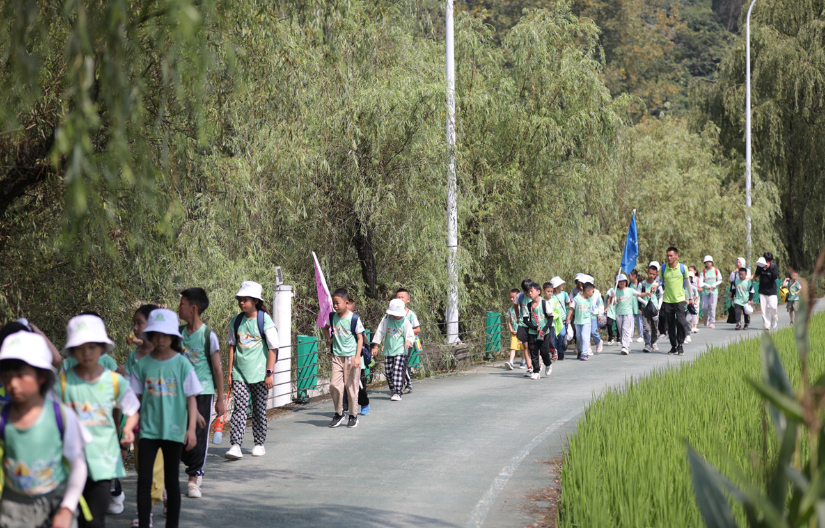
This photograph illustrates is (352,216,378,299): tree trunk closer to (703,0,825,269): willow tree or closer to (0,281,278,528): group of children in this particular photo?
(0,281,278,528): group of children

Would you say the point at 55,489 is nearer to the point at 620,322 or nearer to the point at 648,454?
the point at 648,454

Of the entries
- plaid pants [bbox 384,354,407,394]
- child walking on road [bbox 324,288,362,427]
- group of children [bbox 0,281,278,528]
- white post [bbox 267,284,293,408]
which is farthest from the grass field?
white post [bbox 267,284,293,408]

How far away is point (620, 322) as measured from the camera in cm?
2194

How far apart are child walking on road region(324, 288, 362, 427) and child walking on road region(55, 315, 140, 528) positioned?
5676 mm

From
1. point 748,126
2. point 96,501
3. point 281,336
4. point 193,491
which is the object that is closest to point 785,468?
point 96,501

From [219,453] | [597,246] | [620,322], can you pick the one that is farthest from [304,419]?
[597,246]

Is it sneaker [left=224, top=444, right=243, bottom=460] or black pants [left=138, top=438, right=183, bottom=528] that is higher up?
black pants [left=138, top=438, right=183, bottom=528]

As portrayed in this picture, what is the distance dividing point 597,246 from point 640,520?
861 inches

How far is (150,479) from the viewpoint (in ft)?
21.1

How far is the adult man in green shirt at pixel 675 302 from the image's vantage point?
19.5 metres

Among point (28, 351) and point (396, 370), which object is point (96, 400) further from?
point (396, 370)

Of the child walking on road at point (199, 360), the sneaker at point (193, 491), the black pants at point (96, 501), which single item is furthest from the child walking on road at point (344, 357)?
the black pants at point (96, 501)

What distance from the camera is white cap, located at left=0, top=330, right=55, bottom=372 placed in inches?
180

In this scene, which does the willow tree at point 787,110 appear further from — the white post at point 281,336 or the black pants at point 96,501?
the black pants at point 96,501
